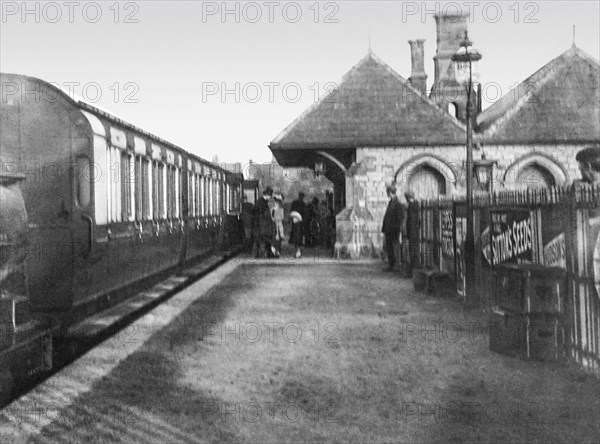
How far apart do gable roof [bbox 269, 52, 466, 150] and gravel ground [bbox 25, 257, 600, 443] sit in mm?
13850

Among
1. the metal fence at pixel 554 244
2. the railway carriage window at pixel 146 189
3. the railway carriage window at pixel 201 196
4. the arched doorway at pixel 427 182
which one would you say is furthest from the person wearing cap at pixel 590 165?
the arched doorway at pixel 427 182

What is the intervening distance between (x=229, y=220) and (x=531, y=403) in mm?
18275

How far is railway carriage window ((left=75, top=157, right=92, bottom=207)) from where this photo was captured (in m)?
7.70

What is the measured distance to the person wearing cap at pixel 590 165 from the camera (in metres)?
7.32

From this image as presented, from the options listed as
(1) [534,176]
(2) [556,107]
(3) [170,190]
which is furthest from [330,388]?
(2) [556,107]

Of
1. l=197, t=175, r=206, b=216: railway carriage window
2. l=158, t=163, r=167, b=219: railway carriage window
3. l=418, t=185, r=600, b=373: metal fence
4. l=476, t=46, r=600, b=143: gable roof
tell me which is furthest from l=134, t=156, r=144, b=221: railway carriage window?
l=476, t=46, r=600, b=143: gable roof

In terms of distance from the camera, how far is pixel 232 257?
2300cm

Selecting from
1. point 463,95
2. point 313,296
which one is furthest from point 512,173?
point 313,296

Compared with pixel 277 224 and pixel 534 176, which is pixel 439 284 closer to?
pixel 277 224

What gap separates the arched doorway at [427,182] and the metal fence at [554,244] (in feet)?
39.8

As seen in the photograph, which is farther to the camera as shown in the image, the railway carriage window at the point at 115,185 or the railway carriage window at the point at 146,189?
the railway carriage window at the point at 146,189

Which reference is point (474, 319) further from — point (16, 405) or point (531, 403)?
point (16, 405)

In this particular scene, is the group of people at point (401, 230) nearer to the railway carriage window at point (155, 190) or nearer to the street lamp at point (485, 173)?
the street lamp at point (485, 173)

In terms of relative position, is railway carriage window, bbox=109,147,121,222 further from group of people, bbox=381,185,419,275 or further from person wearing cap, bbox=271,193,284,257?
→ person wearing cap, bbox=271,193,284,257
